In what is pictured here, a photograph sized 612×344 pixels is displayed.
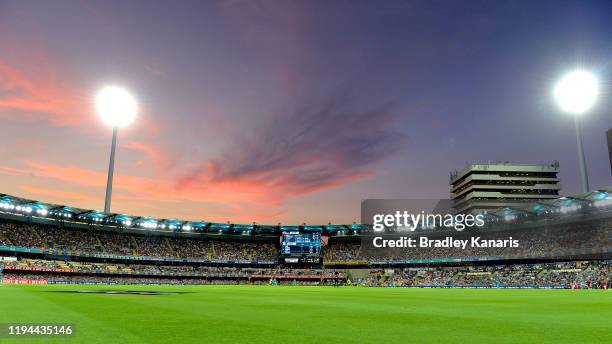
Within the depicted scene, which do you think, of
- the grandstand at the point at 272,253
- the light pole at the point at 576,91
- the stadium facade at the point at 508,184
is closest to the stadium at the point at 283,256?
the grandstand at the point at 272,253

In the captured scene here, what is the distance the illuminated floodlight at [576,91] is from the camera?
6309 centimetres

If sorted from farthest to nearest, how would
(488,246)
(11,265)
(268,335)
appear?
1. (488,246)
2. (11,265)
3. (268,335)

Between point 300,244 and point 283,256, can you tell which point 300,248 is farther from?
point 283,256

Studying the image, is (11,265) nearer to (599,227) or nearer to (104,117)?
(104,117)

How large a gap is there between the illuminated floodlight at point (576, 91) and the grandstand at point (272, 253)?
47.9ft

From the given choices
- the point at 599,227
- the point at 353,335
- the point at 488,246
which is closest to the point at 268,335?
the point at 353,335

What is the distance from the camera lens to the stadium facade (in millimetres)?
158750

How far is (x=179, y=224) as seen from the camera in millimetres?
100500

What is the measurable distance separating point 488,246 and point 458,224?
9190 mm

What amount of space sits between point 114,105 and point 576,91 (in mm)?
74435

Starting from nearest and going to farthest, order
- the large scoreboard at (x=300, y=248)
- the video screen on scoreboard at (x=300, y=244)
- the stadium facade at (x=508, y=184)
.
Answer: the large scoreboard at (x=300, y=248) → the video screen on scoreboard at (x=300, y=244) → the stadium facade at (x=508, y=184)

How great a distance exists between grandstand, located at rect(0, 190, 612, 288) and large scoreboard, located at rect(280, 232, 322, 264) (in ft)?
7.83

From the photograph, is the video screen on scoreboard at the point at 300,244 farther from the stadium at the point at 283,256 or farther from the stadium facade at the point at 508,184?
the stadium facade at the point at 508,184

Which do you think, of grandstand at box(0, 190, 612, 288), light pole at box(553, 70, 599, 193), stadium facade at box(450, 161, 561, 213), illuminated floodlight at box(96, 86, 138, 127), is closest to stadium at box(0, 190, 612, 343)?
grandstand at box(0, 190, 612, 288)
